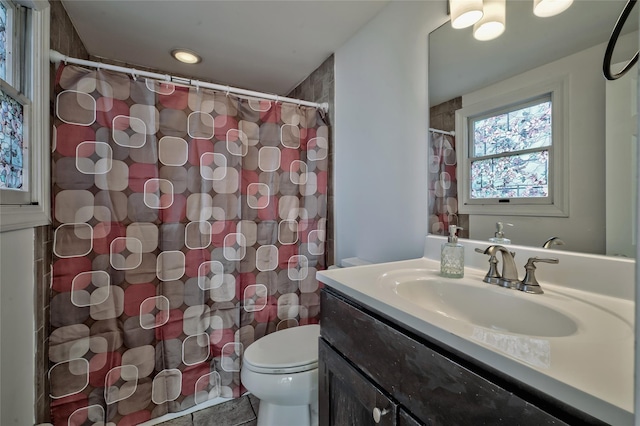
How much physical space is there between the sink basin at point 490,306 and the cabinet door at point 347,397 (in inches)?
10.4

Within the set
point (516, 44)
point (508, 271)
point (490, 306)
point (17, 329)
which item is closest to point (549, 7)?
point (516, 44)

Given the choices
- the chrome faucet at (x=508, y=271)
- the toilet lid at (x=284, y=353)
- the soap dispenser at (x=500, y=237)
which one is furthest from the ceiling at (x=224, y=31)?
the toilet lid at (x=284, y=353)

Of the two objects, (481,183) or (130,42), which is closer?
(481,183)

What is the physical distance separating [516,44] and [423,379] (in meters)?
1.08

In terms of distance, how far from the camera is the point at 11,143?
0.95 meters

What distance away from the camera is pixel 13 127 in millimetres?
966

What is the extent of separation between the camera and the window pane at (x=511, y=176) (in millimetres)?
830

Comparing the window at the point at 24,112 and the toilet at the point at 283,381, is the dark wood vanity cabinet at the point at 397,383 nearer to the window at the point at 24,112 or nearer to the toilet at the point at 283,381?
the toilet at the point at 283,381

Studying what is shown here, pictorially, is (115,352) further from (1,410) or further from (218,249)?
(218,249)

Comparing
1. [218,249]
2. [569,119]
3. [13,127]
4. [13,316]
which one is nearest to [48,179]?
[13,127]

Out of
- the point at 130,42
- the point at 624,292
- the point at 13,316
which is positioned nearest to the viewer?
the point at 624,292

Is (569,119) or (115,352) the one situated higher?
(569,119)

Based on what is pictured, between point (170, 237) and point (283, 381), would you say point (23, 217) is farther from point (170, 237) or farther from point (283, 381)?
point (283, 381)

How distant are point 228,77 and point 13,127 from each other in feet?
4.66
